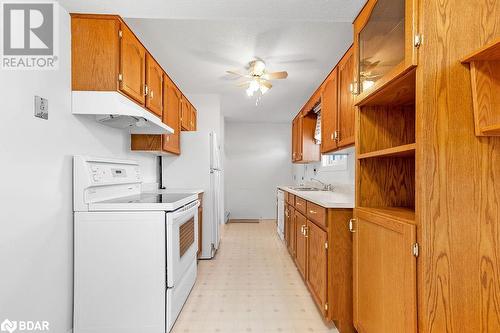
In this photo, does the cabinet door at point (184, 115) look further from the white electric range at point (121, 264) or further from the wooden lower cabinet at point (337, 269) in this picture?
the wooden lower cabinet at point (337, 269)

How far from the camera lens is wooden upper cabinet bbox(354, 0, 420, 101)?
3.59 feet

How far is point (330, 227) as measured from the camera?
5.83 feet

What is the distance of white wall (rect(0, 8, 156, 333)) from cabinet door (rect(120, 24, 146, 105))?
0.32 meters

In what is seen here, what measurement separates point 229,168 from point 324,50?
4.06m

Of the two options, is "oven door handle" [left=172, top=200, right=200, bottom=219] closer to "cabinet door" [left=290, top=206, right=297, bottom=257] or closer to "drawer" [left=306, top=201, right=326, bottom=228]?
"drawer" [left=306, top=201, right=326, bottom=228]

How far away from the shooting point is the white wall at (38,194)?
4.24ft

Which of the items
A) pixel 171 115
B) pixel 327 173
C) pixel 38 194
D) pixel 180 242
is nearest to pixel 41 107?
pixel 38 194

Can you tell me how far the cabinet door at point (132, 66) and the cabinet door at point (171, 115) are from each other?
0.61 metres

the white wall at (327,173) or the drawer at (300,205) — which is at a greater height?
the white wall at (327,173)

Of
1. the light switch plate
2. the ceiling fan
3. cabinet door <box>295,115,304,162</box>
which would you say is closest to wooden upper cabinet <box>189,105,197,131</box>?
the ceiling fan

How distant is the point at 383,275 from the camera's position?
130cm

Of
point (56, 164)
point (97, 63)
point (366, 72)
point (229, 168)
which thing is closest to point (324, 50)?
point (366, 72)

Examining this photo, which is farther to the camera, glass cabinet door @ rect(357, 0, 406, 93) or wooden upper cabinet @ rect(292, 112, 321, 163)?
wooden upper cabinet @ rect(292, 112, 321, 163)

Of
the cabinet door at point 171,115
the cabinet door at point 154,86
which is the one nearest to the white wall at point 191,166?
the cabinet door at point 171,115
